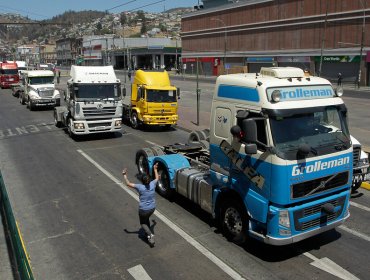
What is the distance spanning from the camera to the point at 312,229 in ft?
24.7

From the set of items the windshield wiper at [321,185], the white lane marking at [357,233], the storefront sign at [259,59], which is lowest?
the white lane marking at [357,233]

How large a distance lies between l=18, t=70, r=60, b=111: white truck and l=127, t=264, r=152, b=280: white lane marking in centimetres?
2675

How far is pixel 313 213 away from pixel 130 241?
12.8ft

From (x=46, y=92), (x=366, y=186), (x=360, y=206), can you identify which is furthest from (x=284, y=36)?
(x=360, y=206)

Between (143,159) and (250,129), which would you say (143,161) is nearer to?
(143,159)

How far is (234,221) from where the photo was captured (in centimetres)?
832

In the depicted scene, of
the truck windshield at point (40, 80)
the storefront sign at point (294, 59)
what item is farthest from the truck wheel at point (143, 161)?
the storefront sign at point (294, 59)

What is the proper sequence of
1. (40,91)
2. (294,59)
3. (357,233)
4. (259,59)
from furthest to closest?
(259,59) → (294,59) → (40,91) → (357,233)

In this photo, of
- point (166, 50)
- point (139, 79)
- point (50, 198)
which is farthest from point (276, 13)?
→ point (50, 198)

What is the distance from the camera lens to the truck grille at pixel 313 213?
7.27 metres

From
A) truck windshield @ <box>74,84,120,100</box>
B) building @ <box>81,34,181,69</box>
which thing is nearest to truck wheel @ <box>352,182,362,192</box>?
truck windshield @ <box>74,84,120,100</box>

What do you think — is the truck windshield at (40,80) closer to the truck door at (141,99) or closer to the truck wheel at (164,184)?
the truck door at (141,99)

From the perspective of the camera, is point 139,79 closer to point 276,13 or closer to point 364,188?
point 364,188

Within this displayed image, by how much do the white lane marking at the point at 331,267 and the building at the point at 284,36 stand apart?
47946 mm
